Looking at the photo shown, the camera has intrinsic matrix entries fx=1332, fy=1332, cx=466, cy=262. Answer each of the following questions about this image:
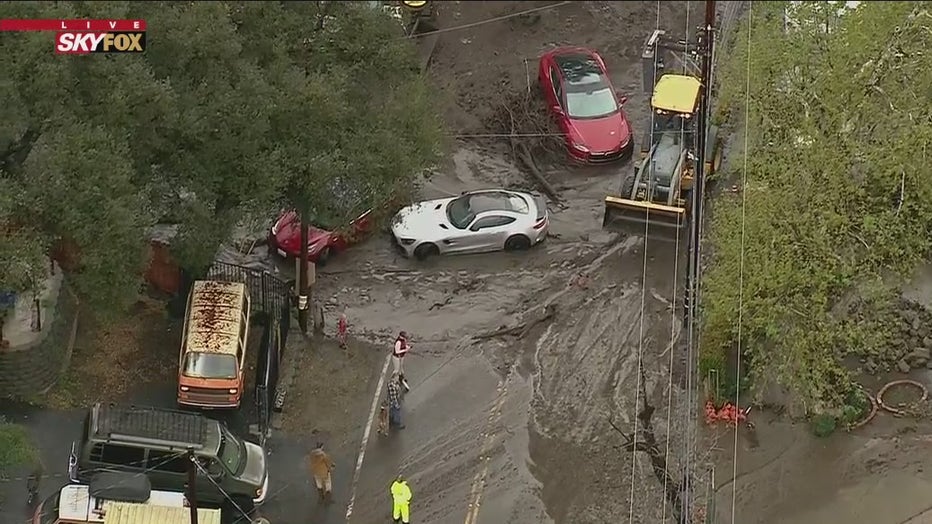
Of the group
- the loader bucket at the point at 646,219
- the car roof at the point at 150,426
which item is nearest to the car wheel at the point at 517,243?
the loader bucket at the point at 646,219

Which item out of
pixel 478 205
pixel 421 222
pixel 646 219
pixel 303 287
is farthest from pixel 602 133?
pixel 303 287

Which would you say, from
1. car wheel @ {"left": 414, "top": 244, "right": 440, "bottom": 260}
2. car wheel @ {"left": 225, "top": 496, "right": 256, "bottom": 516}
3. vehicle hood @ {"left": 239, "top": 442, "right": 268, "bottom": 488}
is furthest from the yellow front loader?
car wheel @ {"left": 225, "top": 496, "right": 256, "bottom": 516}

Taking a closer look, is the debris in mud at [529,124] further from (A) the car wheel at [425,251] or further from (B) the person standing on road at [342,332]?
(B) the person standing on road at [342,332]

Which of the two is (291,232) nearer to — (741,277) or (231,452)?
(231,452)

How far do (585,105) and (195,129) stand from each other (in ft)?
38.5

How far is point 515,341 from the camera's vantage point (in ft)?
84.5

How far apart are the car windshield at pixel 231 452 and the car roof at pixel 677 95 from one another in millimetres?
12382

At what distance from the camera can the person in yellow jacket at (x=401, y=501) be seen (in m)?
21.1

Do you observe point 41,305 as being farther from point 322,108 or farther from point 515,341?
point 515,341

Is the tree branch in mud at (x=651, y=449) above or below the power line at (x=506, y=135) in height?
below

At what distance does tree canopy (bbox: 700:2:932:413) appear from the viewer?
21.8 meters

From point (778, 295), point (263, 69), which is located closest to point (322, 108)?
point (263, 69)

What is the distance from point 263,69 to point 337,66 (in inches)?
57.3

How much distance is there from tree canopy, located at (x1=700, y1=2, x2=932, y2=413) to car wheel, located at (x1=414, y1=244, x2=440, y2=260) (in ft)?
19.6
